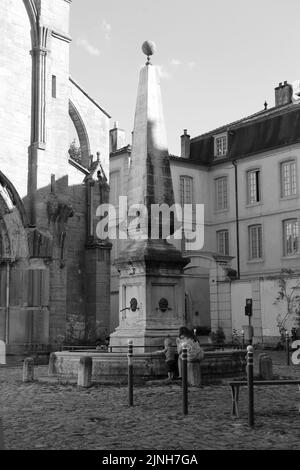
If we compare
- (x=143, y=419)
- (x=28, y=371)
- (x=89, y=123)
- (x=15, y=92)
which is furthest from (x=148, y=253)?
(x=89, y=123)

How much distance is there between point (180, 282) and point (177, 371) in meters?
2.54

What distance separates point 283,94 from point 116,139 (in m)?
10.8

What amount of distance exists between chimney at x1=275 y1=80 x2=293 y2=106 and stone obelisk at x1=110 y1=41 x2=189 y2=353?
25764 millimetres

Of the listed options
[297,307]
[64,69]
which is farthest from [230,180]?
[64,69]

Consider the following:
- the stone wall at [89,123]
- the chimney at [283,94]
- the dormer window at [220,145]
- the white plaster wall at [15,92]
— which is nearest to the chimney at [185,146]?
the dormer window at [220,145]

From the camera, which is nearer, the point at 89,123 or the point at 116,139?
the point at 89,123

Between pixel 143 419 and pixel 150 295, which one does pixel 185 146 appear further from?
pixel 143 419

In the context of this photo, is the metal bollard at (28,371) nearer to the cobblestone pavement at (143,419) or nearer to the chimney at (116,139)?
the cobblestone pavement at (143,419)

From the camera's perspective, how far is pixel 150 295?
14547 mm

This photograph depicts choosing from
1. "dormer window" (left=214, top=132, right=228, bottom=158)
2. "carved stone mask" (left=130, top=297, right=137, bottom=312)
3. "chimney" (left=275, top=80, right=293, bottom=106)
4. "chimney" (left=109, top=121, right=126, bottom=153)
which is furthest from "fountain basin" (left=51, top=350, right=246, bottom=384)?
"chimney" (left=275, top=80, right=293, bottom=106)

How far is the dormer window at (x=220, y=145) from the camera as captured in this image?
39247 millimetres

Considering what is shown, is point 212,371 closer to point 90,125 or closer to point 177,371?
point 177,371

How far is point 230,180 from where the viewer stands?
37.9 m

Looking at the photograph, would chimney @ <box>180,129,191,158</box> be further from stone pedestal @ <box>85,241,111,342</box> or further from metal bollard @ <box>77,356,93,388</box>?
metal bollard @ <box>77,356,93,388</box>
